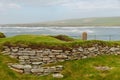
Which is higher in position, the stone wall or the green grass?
the stone wall

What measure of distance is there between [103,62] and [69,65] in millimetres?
2961

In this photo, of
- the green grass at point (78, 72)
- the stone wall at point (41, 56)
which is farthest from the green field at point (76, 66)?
the stone wall at point (41, 56)

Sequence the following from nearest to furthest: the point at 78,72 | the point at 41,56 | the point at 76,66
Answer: the point at 78,72
the point at 76,66
the point at 41,56

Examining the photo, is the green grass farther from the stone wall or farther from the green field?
the stone wall

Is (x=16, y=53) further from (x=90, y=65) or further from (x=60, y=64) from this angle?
(x=90, y=65)

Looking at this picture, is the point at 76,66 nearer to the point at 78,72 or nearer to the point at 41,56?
the point at 78,72

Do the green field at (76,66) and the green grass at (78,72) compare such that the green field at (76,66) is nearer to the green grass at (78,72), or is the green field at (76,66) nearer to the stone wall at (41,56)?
the green grass at (78,72)

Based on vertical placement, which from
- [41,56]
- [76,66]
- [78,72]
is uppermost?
[41,56]

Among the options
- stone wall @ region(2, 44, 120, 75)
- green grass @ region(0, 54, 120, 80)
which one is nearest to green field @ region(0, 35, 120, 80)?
green grass @ region(0, 54, 120, 80)

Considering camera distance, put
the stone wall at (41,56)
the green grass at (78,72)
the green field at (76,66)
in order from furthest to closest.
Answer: the stone wall at (41,56) < the green field at (76,66) < the green grass at (78,72)

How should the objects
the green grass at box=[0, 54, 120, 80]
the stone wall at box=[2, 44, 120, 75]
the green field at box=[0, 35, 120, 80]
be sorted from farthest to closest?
1. the stone wall at box=[2, 44, 120, 75]
2. the green field at box=[0, 35, 120, 80]
3. the green grass at box=[0, 54, 120, 80]

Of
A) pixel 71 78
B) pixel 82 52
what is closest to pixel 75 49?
pixel 82 52

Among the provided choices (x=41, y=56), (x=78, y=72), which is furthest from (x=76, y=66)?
(x=41, y=56)

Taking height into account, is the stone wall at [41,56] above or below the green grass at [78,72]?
above
